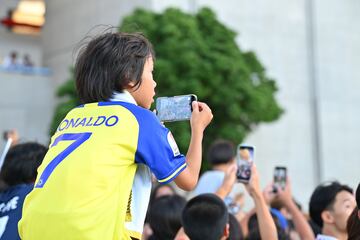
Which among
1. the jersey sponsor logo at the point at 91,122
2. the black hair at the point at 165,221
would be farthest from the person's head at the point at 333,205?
the jersey sponsor logo at the point at 91,122

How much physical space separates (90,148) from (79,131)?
131 mm

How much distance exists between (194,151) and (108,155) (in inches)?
15.3

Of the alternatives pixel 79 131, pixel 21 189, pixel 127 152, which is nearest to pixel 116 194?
pixel 127 152

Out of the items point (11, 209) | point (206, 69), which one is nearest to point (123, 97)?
point (11, 209)

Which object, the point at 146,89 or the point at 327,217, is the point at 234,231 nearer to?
the point at 327,217

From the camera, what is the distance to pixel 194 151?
8.06ft

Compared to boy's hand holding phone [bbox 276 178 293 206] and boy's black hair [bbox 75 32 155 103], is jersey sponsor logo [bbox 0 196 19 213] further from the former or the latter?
boy's hand holding phone [bbox 276 178 293 206]

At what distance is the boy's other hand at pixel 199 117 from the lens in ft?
8.25

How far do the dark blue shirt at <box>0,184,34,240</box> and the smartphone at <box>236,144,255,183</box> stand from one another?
1.31 metres

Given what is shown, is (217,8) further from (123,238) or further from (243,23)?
(123,238)

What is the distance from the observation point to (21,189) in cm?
342

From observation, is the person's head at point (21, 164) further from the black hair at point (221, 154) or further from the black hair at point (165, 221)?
the black hair at point (221, 154)

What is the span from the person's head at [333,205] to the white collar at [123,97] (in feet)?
7.15

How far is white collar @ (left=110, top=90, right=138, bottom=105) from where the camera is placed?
2.44m
